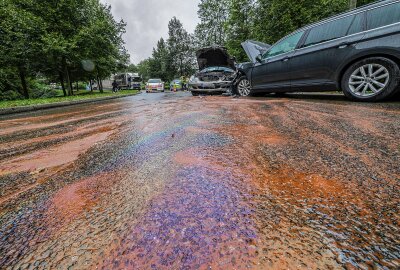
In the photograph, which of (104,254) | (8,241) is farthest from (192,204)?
(8,241)

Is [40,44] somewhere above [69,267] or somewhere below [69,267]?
above

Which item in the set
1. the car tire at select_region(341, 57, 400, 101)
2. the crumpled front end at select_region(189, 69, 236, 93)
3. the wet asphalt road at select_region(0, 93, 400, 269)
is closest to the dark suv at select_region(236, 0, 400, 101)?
the car tire at select_region(341, 57, 400, 101)

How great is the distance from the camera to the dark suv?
3344 millimetres

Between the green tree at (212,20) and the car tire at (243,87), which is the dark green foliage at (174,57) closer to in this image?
the green tree at (212,20)

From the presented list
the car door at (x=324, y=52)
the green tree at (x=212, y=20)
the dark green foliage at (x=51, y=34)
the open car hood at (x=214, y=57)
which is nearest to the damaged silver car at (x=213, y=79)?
the open car hood at (x=214, y=57)

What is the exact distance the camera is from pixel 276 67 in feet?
16.6

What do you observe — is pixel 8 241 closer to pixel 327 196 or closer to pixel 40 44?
pixel 327 196

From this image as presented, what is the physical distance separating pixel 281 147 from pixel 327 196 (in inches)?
27.2

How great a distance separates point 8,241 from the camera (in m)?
0.78

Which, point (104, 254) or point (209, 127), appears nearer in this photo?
point (104, 254)

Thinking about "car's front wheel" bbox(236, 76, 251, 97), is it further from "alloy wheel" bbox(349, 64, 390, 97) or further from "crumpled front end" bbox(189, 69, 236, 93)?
"alloy wheel" bbox(349, 64, 390, 97)

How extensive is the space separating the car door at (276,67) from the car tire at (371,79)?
4.23ft

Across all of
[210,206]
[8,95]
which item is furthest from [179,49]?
[210,206]

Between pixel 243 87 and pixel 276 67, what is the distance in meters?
1.49
